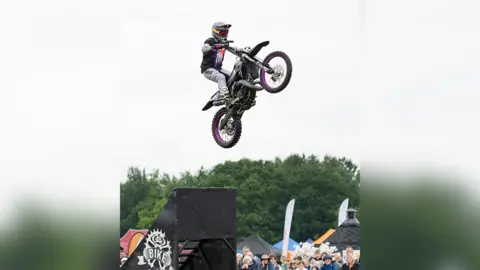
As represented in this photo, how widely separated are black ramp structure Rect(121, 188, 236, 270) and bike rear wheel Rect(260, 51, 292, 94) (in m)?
1.23

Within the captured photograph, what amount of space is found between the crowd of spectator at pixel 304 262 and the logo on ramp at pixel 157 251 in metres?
4.18

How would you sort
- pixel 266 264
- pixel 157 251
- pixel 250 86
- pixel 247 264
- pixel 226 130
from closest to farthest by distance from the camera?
pixel 157 251
pixel 250 86
pixel 226 130
pixel 247 264
pixel 266 264

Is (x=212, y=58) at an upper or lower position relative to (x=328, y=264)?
upper

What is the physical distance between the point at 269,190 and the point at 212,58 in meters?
11.7

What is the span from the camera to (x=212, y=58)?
7.62 meters

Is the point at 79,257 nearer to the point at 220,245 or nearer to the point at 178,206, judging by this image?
the point at 178,206

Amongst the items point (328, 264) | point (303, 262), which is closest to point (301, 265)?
point (303, 262)

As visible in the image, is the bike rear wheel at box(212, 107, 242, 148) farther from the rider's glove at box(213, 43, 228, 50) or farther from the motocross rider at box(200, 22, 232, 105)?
the rider's glove at box(213, 43, 228, 50)

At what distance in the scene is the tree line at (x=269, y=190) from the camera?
49.9 ft

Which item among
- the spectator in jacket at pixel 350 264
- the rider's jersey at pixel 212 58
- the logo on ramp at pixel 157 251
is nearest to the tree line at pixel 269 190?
the spectator in jacket at pixel 350 264

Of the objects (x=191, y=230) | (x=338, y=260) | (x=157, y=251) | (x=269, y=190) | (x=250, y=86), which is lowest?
(x=338, y=260)

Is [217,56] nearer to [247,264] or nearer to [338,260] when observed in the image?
[247,264]

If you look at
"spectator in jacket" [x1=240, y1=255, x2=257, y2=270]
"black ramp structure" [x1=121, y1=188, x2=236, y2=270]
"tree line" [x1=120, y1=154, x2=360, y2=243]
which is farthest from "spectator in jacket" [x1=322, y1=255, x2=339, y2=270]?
"black ramp structure" [x1=121, y1=188, x2=236, y2=270]

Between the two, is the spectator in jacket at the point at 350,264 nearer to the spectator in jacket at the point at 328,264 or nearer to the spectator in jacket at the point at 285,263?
the spectator in jacket at the point at 328,264
